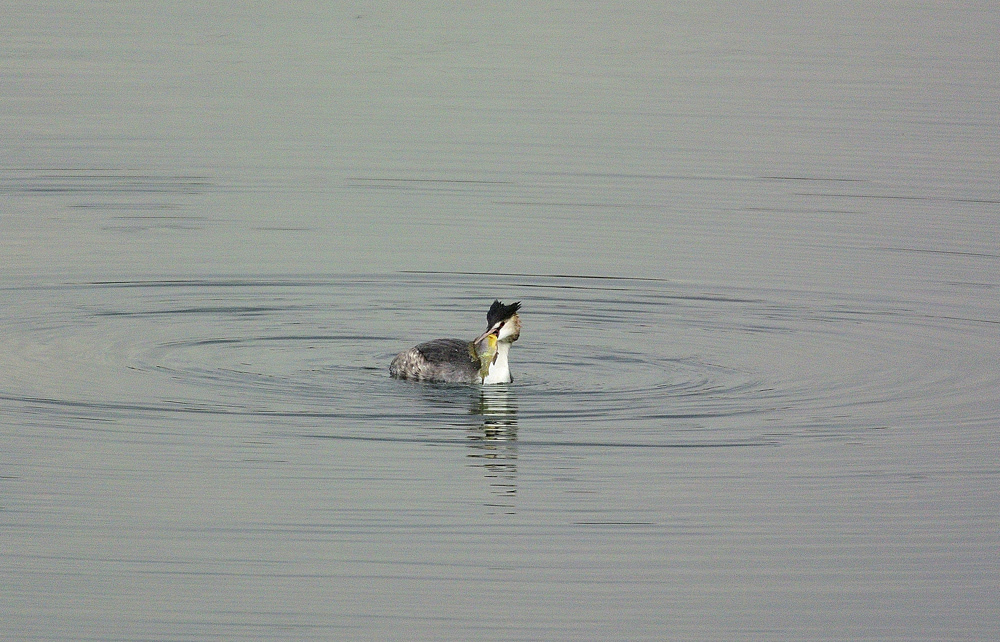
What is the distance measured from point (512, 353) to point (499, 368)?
151 centimetres

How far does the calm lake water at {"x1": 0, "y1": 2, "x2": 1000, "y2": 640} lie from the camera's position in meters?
10.7

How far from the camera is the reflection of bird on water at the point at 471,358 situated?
49.6 ft

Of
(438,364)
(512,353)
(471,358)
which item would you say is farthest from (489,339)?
Result: (512,353)

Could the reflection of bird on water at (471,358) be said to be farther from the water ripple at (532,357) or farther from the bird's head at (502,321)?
the water ripple at (532,357)

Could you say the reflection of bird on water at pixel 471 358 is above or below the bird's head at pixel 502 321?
below

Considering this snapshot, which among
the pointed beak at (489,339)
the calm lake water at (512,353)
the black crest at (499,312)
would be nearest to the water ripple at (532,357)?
the calm lake water at (512,353)

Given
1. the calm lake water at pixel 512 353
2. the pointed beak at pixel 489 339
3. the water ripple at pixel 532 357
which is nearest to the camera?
the calm lake water at pixel 512 353

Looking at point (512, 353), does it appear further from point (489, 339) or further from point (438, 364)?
point (438, 364)

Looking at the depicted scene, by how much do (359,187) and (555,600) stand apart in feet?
46.8

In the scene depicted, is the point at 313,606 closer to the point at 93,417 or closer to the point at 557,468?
the point at 557,468

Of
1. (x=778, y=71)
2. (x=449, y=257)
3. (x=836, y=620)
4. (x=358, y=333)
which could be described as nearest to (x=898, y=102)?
(x=778, y=71)

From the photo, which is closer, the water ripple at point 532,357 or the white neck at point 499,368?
the water ripple at point 532,357

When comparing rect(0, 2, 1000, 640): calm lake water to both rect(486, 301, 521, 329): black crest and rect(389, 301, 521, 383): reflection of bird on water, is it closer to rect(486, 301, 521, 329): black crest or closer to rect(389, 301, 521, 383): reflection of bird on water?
rect(389, 301, 521, 383): reflection of bird on water

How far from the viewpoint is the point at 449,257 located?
798 inches
